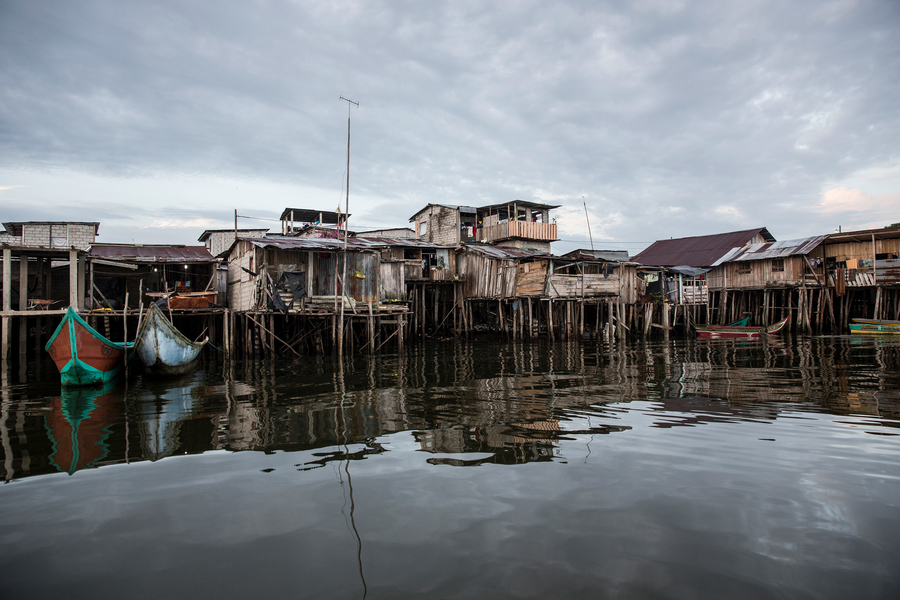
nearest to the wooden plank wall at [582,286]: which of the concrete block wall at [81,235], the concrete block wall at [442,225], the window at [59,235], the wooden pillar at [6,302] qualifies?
the concrete block wall at [442,225]

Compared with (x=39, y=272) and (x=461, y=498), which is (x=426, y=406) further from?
(x=39, y=272)

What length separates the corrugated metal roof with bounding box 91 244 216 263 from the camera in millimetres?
21516

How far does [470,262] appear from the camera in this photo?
2720 cm

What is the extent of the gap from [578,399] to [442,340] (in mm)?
17836

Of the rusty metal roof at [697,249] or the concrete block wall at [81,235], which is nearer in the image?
the concrete block wall at [81,235]

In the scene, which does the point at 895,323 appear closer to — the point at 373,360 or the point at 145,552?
the point at 373,360

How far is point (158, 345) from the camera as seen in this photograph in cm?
1250

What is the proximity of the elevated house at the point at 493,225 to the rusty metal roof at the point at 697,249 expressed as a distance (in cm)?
826

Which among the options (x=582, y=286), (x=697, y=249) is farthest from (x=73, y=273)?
(x=697, y=249)

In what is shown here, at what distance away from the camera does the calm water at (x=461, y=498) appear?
2975 mm

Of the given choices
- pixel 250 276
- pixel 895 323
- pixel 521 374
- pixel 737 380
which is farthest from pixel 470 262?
pixel 895 323

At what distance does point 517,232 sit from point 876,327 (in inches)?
736

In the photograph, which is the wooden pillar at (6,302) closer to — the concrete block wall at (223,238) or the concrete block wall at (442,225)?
the concrete block wall at (223,238)

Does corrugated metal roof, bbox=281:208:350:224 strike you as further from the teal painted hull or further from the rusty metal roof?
the teal painted hull
